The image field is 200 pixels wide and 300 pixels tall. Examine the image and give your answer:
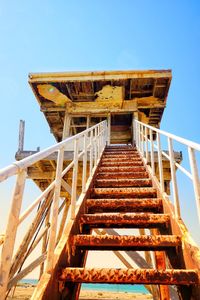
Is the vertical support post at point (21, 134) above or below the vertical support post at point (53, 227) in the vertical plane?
above

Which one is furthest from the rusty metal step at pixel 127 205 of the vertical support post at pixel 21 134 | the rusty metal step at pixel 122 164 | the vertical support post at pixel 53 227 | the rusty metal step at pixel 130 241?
the vertical support post at pixel 21 134

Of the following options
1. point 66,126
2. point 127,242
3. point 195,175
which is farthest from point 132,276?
point 66,126

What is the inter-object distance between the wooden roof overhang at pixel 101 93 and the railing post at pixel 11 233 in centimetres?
832

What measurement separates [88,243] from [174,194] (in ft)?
3.63

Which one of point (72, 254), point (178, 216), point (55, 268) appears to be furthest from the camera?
point (178, 216)

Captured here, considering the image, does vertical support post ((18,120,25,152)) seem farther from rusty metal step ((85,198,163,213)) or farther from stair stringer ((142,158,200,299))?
stair stringer ((142,158,200,299))

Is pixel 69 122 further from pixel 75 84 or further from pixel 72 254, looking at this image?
pixel 72 254

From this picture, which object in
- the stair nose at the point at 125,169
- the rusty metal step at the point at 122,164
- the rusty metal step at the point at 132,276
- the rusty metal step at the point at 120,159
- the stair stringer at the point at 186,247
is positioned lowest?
the rusty metal step at the point at 132,276

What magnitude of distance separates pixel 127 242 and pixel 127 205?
999 mm

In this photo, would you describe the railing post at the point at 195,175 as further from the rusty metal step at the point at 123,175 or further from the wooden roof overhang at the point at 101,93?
the wooden roof overhang at the point at 101,93

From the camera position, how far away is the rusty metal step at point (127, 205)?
3529 mm

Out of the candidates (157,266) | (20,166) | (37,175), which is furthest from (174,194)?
(37,175)

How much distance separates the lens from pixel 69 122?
1008 cm

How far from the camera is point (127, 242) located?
8.40 ft
